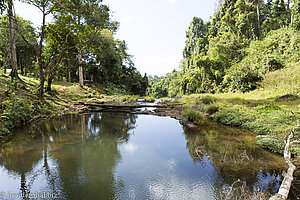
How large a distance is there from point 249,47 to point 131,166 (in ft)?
101

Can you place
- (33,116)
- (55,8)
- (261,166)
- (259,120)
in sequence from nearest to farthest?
(261,166)
(259,120)
(33,116)
(55,8)

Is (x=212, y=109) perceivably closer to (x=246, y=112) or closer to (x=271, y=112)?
(x=246, y=112)

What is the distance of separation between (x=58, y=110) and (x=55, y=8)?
7.59m

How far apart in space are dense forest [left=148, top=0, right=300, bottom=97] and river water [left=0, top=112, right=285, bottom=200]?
49.0 ft

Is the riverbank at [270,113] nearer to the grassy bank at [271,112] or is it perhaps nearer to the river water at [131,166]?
the grassy bank at [271,112]

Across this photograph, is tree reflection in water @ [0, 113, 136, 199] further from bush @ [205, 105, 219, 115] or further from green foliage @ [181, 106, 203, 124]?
bush @ [205, 105, 219, 115]

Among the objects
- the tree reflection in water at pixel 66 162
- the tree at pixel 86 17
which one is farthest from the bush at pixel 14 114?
the tree at pixel 86 17

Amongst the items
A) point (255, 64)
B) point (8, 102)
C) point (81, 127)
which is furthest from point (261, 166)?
point (255, 64)

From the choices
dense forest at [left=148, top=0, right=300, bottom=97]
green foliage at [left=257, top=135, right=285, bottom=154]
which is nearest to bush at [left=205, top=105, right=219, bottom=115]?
green foliage at [left=257, top=135, right=285, bottom=154]

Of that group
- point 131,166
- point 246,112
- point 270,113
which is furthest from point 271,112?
point 131,166

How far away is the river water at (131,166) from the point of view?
322 cm

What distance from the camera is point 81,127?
8.23 meters

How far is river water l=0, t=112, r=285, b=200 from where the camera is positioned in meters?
3.22

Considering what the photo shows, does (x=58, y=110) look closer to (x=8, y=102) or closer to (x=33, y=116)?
(x=33, y=116)
